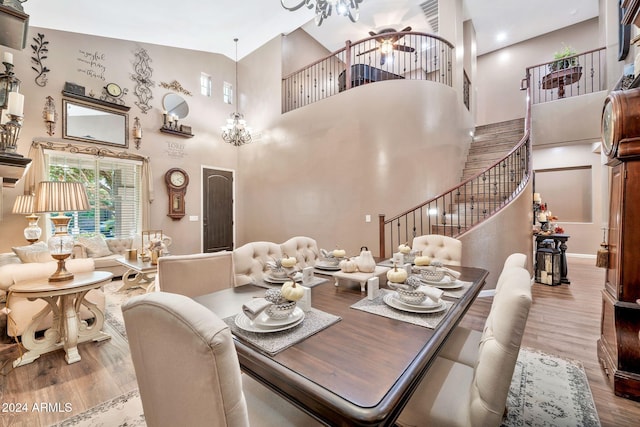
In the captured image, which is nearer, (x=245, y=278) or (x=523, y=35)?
(x=245, y=278)

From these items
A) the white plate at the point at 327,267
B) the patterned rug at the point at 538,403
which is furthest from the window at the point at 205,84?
the patterned rug at the point at 538,403

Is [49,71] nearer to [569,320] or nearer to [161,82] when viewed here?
[161,82]

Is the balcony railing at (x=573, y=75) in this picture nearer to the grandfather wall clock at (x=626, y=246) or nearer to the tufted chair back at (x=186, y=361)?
the grandfather wall clock at (x=626, y=246)

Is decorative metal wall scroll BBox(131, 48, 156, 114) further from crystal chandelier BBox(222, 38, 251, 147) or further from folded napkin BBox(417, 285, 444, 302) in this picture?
folded napkin BBox(417, 285, 444, 302)

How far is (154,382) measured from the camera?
783 mm

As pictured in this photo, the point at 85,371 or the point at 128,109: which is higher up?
the point at 128,109

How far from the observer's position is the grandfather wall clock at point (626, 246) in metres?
1.68

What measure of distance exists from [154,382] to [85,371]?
6.62 feet

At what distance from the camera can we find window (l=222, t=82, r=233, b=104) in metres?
6.79

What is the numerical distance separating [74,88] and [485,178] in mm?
7177

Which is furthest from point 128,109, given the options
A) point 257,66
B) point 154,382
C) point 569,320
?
point 569,320

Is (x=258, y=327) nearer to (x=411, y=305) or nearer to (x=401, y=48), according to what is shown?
(x=411, y=305)

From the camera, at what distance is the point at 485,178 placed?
4.68m

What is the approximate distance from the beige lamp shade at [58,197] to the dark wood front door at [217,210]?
4092mm
